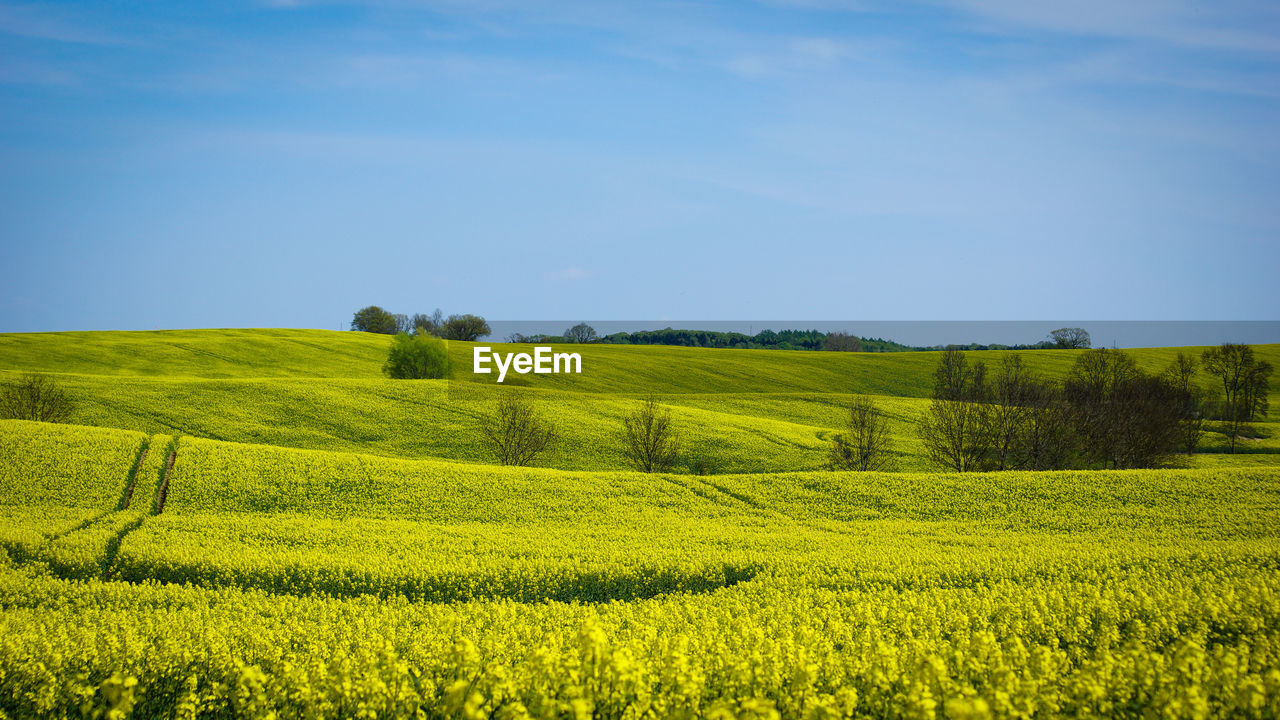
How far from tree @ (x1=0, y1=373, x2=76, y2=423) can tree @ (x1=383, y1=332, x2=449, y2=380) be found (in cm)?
2746

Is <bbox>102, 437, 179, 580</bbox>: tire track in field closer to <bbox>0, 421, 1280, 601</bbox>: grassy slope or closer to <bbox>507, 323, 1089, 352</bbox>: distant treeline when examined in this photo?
<bbox>0, 421, 1280, 601</bbox>: grassy slope

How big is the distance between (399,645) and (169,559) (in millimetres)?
9473

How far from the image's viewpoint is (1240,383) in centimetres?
6881

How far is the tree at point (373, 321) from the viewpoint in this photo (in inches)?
5315

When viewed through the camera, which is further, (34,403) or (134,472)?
(34,403)

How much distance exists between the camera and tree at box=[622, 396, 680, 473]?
4256 cm

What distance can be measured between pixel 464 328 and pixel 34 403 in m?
83.6

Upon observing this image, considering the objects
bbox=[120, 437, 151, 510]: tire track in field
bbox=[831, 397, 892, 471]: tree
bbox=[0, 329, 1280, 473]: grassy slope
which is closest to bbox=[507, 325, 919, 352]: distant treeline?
bbox=[0, 329, 1280, 473]: grassy slope

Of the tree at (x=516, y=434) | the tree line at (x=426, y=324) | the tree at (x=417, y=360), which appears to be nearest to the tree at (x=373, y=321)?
the tree line at (x=426, y=324)

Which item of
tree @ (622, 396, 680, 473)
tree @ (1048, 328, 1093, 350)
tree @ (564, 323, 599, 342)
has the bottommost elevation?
tree @ (622, 396, 680, 473)

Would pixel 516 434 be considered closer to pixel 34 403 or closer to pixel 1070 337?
pixel 34 403

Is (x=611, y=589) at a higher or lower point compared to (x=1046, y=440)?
lower

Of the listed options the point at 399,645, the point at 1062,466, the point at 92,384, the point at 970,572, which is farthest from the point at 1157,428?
the point at 92,384

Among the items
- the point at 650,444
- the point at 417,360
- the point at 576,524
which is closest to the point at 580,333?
the point at 417,360
